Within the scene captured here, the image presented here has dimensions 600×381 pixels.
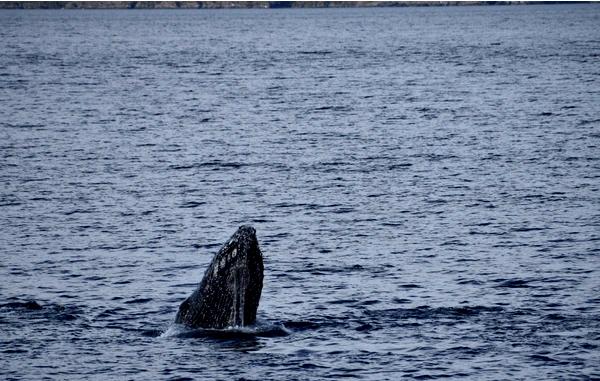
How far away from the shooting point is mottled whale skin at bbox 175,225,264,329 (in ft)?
80.5

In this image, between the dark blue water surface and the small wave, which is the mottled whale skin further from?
the dark blue water surface

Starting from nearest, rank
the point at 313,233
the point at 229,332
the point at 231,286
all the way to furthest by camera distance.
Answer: the point at 231,286, the point at 229,332, the point at 313,233

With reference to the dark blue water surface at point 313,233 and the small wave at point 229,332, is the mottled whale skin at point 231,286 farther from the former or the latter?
the dark blue water surface at point 313,233

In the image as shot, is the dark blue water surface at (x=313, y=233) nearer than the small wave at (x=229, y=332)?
Yes

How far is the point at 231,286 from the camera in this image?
2472 cm

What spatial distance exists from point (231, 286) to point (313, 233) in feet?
48.4

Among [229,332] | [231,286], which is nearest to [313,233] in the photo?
[229,332]

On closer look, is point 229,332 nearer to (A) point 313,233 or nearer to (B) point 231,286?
(B) point 231,286

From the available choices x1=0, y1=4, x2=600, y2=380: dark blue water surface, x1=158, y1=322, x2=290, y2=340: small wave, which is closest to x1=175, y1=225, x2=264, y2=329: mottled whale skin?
x1=158, y1=322, x2=290, y2=340: small wave

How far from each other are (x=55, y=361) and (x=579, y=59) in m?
122

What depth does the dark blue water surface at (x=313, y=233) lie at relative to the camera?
25.3 meters

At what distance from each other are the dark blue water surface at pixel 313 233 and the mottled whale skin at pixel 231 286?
0.60 metres

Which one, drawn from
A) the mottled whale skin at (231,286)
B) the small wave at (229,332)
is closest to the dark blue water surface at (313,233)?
the small wave at (229,332)

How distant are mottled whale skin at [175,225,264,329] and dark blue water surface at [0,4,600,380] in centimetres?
60
